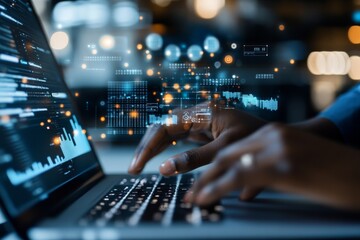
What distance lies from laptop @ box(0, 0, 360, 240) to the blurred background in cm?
10

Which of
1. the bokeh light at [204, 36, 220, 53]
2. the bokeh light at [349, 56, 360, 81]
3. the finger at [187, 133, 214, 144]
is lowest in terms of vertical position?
the finger at [187, 133, 214, 144]

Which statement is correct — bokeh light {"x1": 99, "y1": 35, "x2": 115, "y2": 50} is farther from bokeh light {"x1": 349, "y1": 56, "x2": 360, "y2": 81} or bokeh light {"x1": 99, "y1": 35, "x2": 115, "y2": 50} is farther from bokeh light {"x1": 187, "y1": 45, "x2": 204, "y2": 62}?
bokeh light {"x1": 349, "y1": 56, "x2": 360, "y2": 81}

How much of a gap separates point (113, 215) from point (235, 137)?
49cm

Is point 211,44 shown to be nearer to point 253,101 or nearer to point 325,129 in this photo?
point 253,101

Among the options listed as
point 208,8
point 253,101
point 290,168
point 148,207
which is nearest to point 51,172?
point 148,207

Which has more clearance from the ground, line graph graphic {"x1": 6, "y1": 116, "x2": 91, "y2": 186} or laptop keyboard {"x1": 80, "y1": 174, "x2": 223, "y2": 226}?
line graph graphic {"x1": 6, "y1": 116, "x2": 91, "y2": 186}

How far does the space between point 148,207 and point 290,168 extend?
0.26 m

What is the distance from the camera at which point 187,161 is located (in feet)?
2.81

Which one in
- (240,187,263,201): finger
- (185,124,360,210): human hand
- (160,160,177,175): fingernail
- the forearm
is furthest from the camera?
the forearm

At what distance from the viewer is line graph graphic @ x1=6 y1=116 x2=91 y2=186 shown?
1.76 ft

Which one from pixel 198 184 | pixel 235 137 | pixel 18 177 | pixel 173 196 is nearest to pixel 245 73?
pixel 235 137

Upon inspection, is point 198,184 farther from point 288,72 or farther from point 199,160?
point 288,72

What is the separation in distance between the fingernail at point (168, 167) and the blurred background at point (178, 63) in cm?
17

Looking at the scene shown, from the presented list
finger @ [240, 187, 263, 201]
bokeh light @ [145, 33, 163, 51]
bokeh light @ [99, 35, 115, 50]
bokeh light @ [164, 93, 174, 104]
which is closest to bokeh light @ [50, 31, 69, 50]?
bokeh light @ [99, 35, 115, 50]
